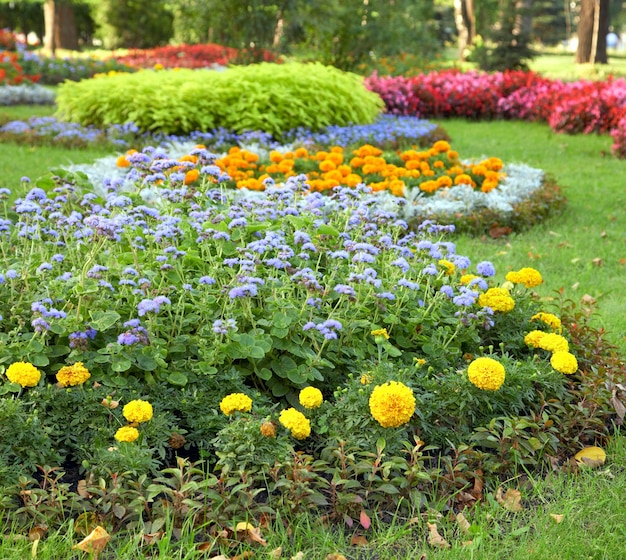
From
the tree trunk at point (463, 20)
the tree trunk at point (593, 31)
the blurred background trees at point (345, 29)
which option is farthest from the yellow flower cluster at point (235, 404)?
the tree trunk at point (463, 20)

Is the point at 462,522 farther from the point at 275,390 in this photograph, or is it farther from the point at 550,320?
the point at 550,320

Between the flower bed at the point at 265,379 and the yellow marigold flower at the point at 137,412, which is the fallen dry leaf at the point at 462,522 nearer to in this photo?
the flower bed at the point at 265,379

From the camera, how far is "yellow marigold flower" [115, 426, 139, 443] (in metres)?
2.65

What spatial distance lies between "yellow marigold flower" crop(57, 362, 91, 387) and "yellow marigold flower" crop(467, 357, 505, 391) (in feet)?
5.02

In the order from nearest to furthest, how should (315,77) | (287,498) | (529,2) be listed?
(287,498) < (315,77) < (529,2)

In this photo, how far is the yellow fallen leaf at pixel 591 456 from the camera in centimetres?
306

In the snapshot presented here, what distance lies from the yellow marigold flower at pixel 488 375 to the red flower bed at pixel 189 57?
14995mm

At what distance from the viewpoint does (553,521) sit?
269 centimetres

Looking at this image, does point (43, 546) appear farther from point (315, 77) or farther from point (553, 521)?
point (315, 77)

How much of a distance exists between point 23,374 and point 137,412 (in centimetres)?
45

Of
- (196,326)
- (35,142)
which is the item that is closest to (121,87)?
(35,142)

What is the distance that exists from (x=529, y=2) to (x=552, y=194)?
17.4 metres

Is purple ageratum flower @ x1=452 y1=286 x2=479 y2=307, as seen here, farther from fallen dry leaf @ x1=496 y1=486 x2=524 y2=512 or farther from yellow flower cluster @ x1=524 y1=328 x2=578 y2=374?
fallen dry leaf @ x1=496 y1=486 x2=524 y2=512

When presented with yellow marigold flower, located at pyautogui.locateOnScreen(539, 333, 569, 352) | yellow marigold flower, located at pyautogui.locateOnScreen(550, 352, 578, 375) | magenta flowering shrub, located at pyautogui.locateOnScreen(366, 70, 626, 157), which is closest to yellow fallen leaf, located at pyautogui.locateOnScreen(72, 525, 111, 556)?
yellow marigold flower, located at pyautogui.locateOnScreen(550, 352, 578, 375)
